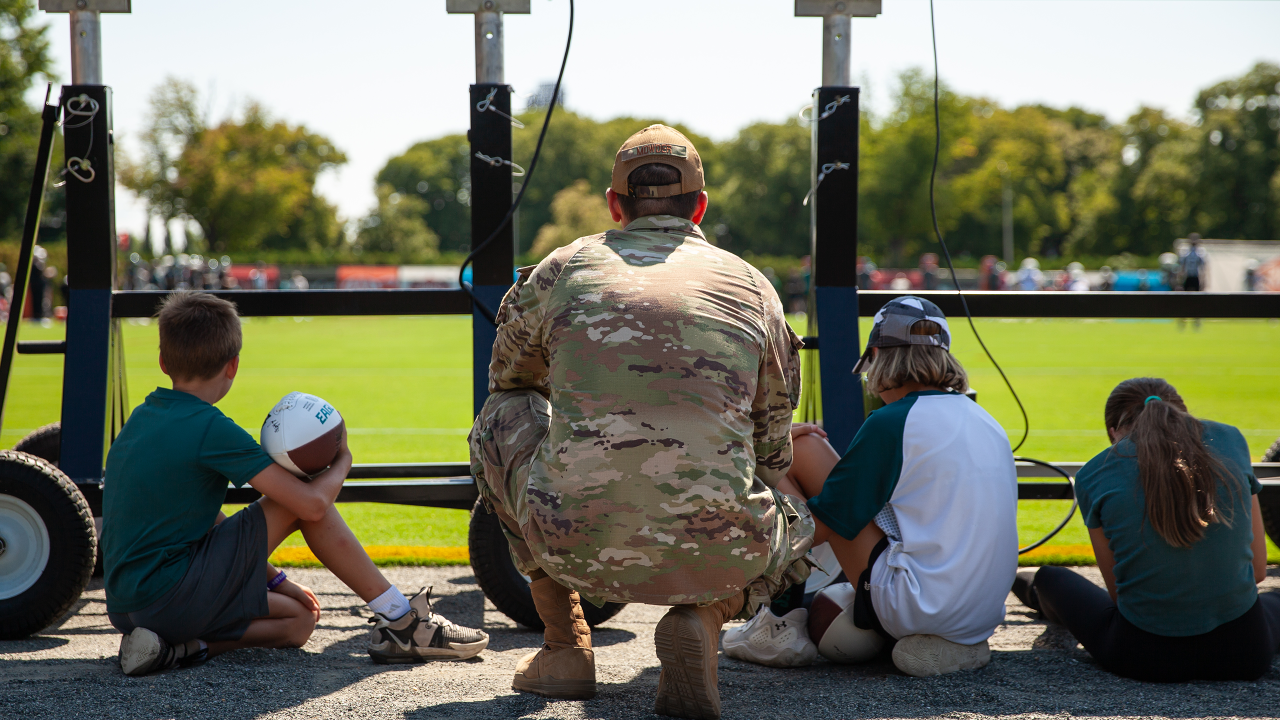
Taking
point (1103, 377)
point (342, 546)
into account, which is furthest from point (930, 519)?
point (1103, 377)

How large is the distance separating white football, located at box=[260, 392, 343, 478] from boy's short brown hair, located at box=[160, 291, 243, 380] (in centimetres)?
24

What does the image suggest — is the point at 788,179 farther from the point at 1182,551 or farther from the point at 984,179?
the point at 1182,551

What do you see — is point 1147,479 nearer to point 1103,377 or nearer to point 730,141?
point 1103,377

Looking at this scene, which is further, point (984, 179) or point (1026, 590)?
point (984, 179)

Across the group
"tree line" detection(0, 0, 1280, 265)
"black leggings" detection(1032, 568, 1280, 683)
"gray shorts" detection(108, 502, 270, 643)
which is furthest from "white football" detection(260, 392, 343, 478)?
"tree line" detection(0, 0, 1280, 265)

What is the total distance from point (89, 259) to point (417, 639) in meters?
2.27

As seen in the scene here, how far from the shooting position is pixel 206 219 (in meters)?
56.6

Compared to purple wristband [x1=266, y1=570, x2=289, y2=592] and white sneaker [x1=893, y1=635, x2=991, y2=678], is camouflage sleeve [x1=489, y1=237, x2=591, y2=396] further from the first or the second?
white sneaker [x1=893, y1=635, x2=991, y2=678]

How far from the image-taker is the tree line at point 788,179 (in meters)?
55.1

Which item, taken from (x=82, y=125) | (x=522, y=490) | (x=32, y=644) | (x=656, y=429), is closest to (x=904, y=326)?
(x=656, y=429)

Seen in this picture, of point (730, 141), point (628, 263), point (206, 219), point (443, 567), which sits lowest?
point (443, 567)

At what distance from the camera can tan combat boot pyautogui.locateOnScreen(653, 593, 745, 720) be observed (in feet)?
7.82

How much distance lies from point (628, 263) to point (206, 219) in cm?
6074

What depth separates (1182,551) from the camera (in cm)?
270
